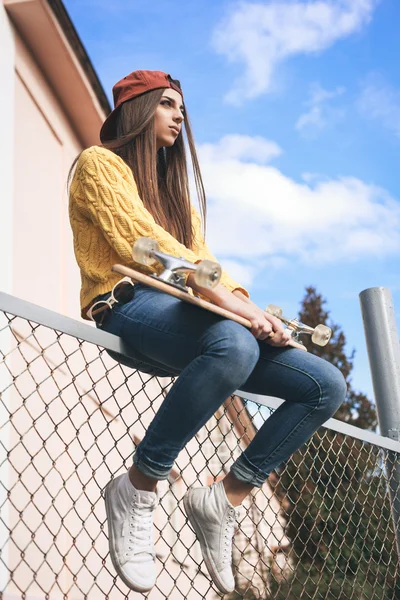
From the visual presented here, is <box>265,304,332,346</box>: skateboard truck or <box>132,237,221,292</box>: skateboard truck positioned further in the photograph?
<box>265,304,332,346</box>: skateboard truck

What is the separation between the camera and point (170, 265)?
2.15m

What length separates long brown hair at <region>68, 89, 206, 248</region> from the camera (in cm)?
265

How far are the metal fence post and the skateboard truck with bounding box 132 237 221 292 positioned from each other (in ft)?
5.65

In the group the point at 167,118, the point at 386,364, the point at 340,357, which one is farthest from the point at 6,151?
the point at 340,357

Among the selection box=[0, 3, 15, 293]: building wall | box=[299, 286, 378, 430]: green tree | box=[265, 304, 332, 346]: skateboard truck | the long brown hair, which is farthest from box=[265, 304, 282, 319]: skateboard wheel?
box=[299, 286, 378, 430]: green tree

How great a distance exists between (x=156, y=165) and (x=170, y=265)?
0.74m

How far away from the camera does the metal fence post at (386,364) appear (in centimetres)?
343

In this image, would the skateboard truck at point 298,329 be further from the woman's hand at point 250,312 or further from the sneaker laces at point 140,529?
the sneaker laces at point 140,529

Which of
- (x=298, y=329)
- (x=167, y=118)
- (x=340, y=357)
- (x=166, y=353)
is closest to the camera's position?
(x=166, y=353)

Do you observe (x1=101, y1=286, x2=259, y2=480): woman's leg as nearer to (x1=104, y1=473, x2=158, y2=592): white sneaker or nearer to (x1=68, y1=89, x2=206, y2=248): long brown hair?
(x1=104, y1=473, x2=158, y2=592): white sneaker

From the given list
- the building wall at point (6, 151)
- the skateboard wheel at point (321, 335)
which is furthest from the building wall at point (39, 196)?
the skateboard wheel at point (321, 335)

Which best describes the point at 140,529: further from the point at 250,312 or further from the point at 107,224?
the point at 107,224

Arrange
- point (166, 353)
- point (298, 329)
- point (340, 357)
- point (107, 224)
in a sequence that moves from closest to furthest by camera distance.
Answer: point (166, 353), point (107, 224), point (298, 329), point (340, 357)

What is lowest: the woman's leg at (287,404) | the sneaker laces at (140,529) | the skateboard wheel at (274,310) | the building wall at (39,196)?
the building wall at (39,196)
